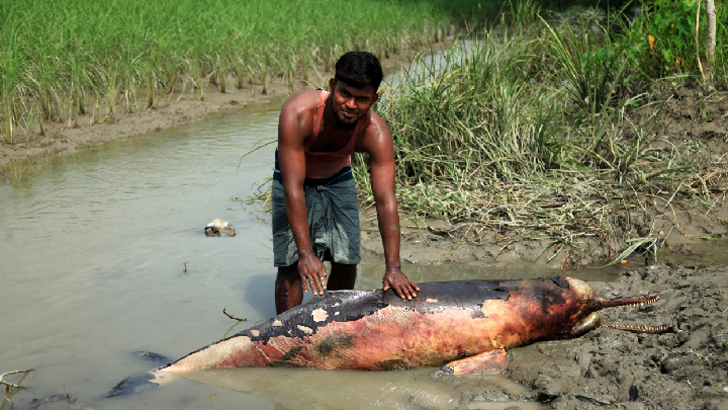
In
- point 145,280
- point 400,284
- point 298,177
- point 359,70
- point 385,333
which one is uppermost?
point 359,70

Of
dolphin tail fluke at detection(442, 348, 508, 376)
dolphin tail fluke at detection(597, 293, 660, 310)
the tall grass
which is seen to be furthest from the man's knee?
the tall grass

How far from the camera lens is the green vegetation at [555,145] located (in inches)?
181

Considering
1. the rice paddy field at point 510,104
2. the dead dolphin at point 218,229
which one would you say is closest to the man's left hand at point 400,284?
the rice paddy field at point 510,104

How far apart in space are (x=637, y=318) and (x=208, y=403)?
6.62 ft

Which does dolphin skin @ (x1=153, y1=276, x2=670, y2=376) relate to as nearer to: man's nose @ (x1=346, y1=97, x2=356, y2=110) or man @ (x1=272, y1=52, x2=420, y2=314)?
man @ (x1=272, y1=52, x2=420, y2=314)

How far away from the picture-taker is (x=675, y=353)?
2.85 meters

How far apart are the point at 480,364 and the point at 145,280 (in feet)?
6.84

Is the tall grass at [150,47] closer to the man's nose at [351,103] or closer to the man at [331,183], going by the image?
the man at [331,183]

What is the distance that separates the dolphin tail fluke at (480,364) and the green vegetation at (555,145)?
1.63 metres

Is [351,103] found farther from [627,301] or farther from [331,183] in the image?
[627,301]

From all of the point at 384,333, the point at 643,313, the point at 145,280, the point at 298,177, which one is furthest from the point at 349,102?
the point at 145,280

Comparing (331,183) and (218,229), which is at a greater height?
(331,183)

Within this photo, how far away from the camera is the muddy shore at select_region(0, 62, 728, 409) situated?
2658 millimetres

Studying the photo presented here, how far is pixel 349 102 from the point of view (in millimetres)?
2832
